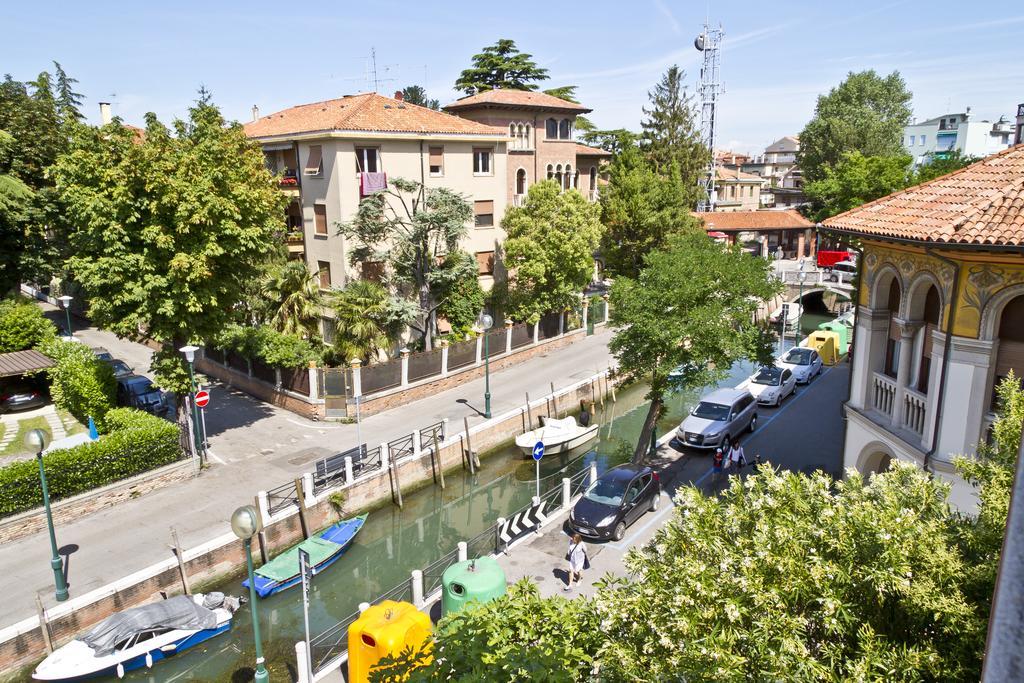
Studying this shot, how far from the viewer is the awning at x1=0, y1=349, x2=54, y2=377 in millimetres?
25128

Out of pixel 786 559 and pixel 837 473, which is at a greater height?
pixel 786 559

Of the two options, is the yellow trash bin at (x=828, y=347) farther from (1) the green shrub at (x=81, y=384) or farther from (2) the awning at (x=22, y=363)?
(2) the awning at (x=22, y=363)

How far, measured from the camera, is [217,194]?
21.2m

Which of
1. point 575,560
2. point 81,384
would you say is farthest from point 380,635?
point 81,384

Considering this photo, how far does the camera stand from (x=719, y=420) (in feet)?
77.4

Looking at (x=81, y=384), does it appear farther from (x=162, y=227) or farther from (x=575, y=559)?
(x=575, y=559)

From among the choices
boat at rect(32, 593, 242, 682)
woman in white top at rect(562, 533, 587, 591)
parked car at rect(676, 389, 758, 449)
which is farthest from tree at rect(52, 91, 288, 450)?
parked car at rect(676, 389, 758, 449)

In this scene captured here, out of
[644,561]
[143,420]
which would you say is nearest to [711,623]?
[644,561]

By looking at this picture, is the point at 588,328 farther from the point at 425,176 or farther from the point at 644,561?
the point at 644,561

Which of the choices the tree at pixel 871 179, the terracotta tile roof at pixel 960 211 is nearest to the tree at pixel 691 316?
the terracotta tile roof at pixel 960 211

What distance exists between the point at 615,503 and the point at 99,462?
45.2ft

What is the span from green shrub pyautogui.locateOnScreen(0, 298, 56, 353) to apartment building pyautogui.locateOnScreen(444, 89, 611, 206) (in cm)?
2330

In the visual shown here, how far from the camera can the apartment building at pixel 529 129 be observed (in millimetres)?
39531

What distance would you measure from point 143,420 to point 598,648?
17.7 metres
